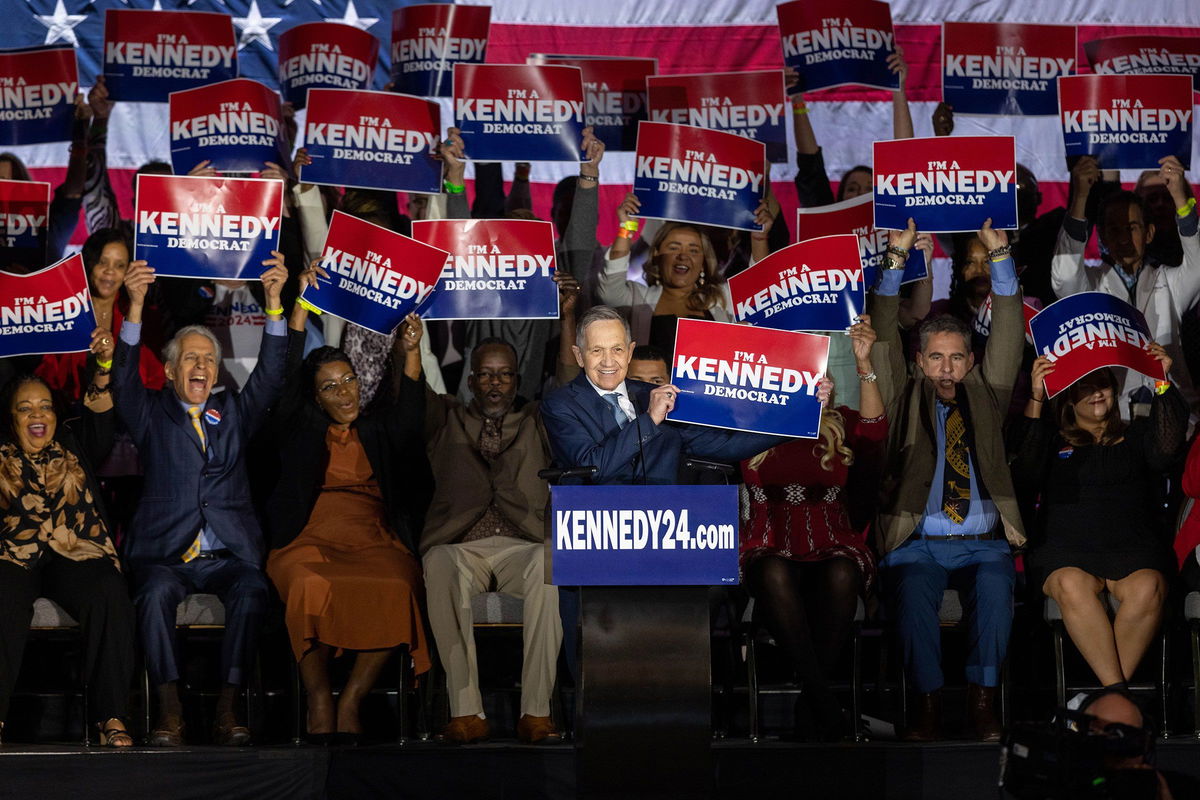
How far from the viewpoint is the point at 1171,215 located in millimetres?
6191

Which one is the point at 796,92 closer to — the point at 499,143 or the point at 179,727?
the point at 499,143

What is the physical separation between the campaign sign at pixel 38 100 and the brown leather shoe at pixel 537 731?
3.20 metres

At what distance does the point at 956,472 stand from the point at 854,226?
127cm

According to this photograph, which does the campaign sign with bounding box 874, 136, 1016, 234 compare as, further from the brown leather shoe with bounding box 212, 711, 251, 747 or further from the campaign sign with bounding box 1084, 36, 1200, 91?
the brown leather shoe with bounding box 212, 711, 251, 747

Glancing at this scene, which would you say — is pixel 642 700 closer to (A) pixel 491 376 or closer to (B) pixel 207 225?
(A) pixel 491 376

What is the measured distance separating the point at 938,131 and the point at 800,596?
2656 mm

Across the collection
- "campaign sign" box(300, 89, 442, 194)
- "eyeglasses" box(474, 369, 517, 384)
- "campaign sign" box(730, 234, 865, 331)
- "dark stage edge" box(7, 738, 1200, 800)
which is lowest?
"dark stage edge" box(7, 738, 1200, 800)

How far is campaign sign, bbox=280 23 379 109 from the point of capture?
634cm

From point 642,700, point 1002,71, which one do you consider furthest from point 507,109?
point 642,700

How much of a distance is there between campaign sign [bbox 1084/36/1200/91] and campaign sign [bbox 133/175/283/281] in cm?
355

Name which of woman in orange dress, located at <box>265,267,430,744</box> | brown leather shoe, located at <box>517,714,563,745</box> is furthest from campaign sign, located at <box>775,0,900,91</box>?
brown leather shoe, located at <box>517,714,563,745</box>

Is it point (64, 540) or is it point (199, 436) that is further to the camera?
point (199, 436)

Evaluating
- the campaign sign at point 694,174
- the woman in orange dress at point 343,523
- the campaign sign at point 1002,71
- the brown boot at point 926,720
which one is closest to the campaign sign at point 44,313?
the woman in orange dress at point 343,523

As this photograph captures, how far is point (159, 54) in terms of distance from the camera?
20.8ft
